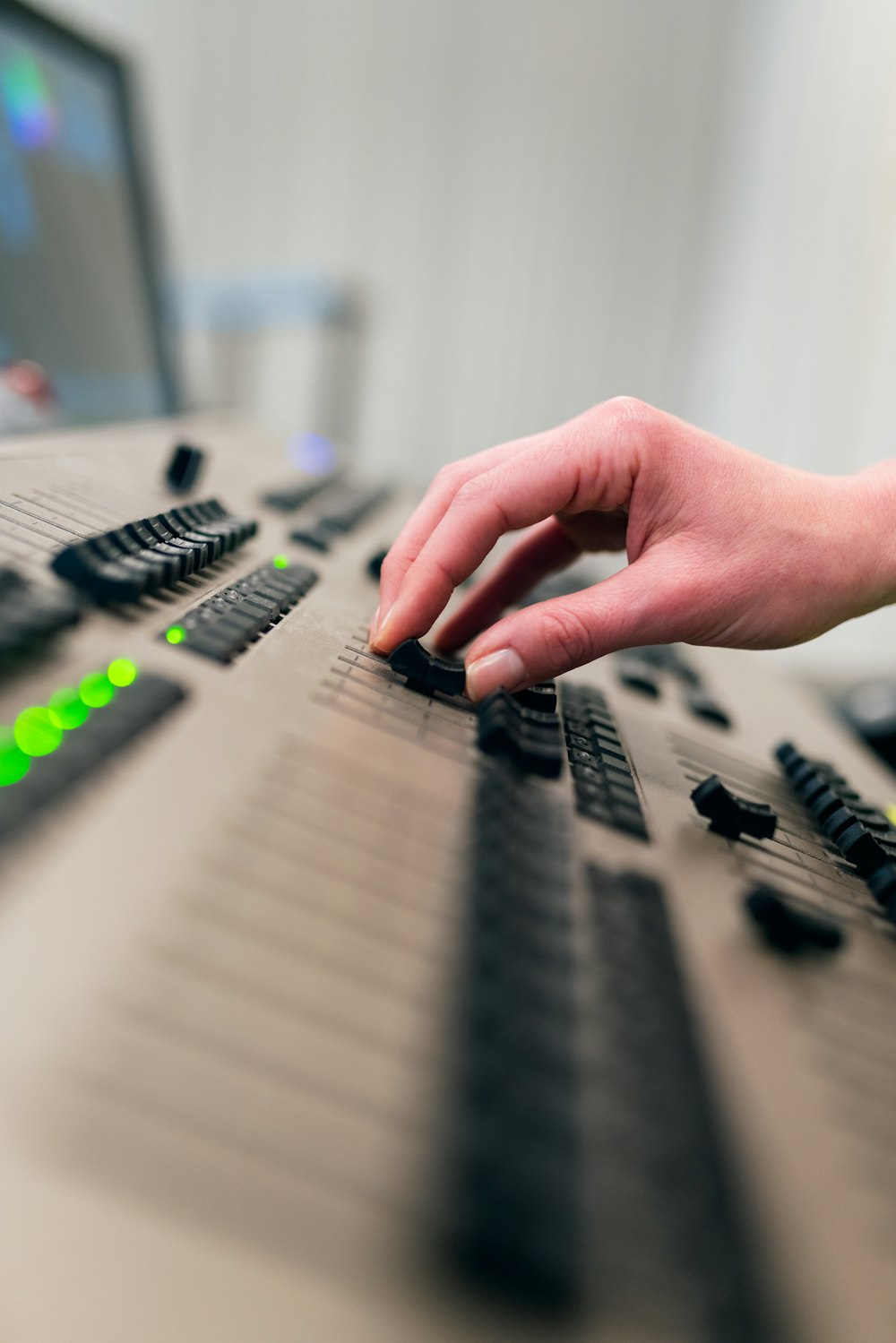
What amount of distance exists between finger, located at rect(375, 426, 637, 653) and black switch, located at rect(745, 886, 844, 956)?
30 cm

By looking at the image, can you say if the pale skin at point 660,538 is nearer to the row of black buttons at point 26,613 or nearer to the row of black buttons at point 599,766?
the row of black buttons at point 599,766

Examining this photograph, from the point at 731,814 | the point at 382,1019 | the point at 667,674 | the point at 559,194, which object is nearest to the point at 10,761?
the point at 382,1019

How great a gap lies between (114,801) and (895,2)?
10.2ft

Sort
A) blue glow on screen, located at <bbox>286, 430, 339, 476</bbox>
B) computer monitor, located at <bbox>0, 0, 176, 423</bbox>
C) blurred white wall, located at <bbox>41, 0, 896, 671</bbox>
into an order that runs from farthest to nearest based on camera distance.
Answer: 1. blurred white wall, located at <bbox>41, 0, 896, 671</bbox>
2. blue glow on screen, located at <bbox>286, 430, 339, 476</bbox>
3. computer monitor, located at <bbox>0, 0, 176, 423</bbox>

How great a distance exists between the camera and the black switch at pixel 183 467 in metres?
0.76

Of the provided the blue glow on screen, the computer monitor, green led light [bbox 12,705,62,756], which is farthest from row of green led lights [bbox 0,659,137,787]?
the blue glow on screen

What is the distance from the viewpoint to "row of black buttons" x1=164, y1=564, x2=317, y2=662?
0.45 m

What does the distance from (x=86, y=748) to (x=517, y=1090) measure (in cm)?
18

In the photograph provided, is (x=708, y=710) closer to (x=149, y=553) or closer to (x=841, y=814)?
(x=841, y=814)

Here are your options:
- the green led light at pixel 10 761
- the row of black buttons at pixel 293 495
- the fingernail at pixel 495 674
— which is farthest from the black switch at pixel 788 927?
the row of black buttons at pixel 293 495

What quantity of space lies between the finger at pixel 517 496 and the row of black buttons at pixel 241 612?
9cm

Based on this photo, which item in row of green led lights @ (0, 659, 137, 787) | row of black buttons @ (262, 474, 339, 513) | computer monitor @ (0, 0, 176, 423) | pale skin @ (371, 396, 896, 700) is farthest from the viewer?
computer monitor @ (0, 0, 176, 423)

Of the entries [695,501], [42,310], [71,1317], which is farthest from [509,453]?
[42,310]

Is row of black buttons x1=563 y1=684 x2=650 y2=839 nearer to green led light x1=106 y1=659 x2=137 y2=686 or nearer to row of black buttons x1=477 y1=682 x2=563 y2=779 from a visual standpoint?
row of black buttons x1=477 y1=682 x2=563 y2=779
